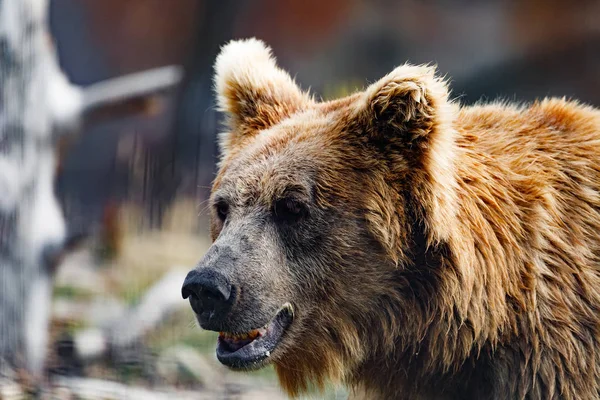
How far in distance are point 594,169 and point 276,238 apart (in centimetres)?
137

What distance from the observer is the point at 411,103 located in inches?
119

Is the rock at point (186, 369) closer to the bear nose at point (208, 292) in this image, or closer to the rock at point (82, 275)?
the rock at point (82, 275)

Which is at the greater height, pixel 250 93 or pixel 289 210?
pixel 250 93

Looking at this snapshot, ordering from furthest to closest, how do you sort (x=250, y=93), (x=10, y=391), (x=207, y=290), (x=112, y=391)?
(x=112, y=391) → (x=10, y=391) → (x=250, y=93) → (x=207, y=290)

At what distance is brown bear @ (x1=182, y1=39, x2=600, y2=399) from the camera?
9.81 feet

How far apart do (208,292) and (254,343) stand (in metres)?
0.32

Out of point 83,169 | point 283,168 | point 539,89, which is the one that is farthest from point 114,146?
point 283,168

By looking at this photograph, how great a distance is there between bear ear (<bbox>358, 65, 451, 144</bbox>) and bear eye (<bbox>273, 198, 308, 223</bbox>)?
450 mm

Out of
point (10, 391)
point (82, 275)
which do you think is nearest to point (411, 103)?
point (10, 391)

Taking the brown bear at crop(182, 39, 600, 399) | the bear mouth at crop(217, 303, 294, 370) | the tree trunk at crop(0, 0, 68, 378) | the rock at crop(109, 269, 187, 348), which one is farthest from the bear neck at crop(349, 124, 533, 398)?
the rock at crop(109, 269, 187, 348)

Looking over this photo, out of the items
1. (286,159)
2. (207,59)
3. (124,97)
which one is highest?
(207,59)

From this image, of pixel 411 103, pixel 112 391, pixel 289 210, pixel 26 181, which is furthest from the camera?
pixel 26 181

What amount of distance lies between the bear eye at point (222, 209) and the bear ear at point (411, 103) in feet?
2.45

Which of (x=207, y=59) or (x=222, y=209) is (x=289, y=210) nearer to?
(x=222, y=209)
